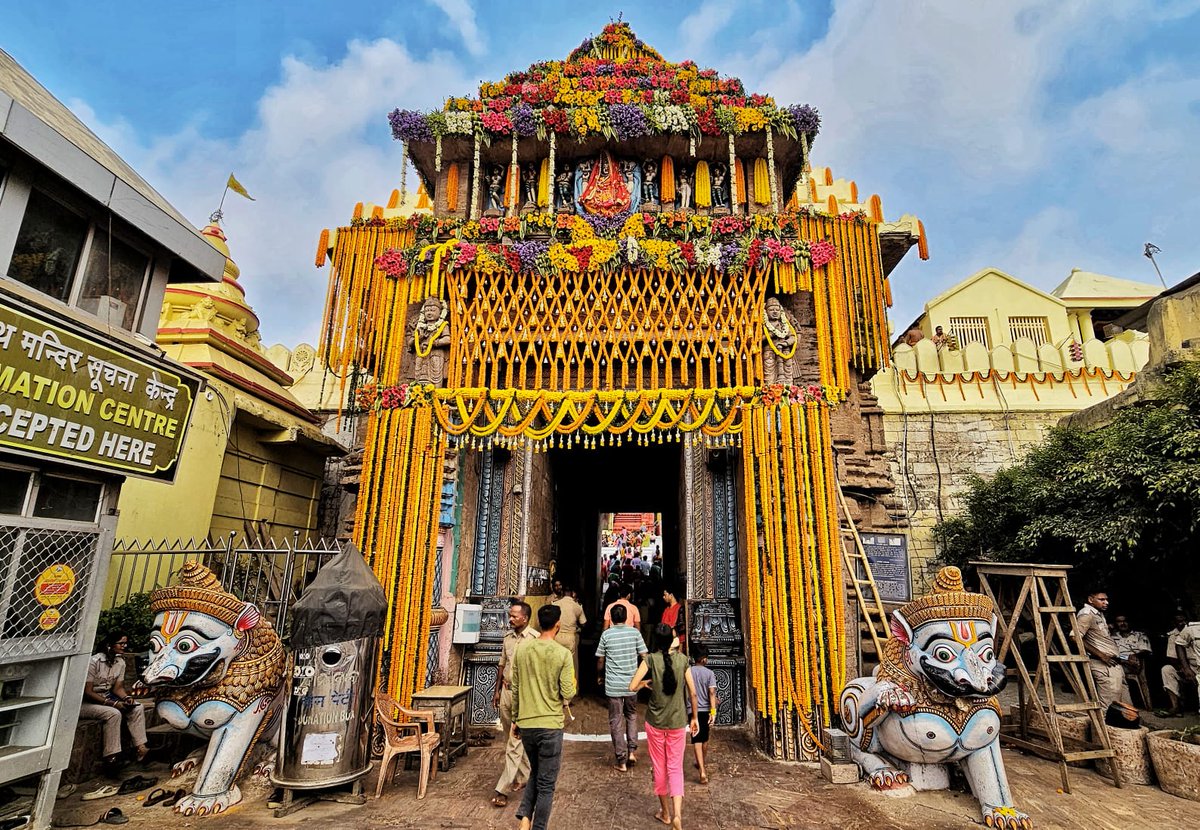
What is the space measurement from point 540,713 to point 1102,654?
6.54 meters

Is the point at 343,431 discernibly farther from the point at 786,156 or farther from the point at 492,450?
the point at 786,156

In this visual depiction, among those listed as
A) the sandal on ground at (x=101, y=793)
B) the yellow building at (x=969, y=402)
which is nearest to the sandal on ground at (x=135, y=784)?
the sandal on ground at (x=101, y=793)

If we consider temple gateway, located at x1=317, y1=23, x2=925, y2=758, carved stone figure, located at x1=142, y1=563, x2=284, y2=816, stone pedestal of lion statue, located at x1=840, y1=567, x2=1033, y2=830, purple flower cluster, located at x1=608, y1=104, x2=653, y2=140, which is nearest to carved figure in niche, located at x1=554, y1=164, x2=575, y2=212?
temple gateway, located at x1=317, y1=23, x2=925, y2=758

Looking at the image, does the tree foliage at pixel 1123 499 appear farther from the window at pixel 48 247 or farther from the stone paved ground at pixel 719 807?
the window at pixel 48 247

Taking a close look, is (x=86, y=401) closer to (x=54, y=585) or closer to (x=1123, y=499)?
(x=54, y=585)

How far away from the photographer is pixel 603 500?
15.0m

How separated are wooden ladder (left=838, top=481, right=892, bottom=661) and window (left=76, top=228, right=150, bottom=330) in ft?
25.6

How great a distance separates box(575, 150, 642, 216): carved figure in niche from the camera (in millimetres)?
9328

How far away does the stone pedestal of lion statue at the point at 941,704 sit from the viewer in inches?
191

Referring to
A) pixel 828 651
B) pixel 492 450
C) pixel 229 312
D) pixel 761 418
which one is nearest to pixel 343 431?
pixel 229 312

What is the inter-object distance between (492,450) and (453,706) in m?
3.86

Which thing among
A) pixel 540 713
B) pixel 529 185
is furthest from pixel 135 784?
pixel 529 185

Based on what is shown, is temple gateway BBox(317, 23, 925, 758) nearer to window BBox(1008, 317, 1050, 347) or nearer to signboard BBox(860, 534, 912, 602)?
signboard BBox(860, 534, 912, 602)

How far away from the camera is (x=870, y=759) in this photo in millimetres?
5512
